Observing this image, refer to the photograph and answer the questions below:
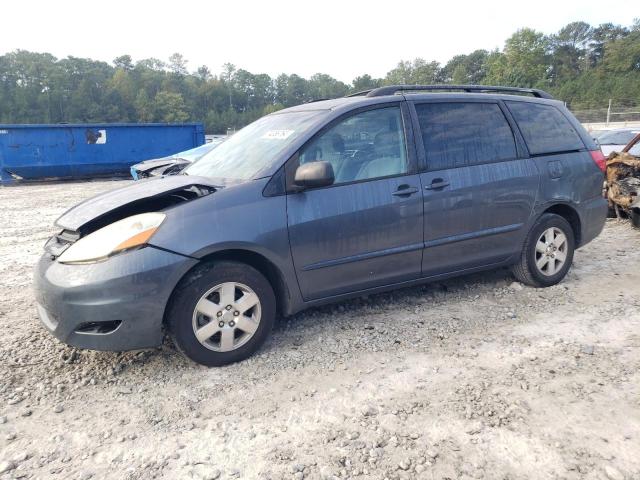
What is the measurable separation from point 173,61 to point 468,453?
127845 millimetres

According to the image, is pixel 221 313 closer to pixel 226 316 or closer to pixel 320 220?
pixel 226 316

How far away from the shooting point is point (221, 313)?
3.09 m

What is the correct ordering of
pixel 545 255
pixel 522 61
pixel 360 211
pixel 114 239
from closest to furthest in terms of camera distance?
pixel 114 239 < pixel 360 211 < pixel 545 255 < pixel 522 61

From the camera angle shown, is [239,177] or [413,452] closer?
[413,452]

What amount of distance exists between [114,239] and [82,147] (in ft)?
51.3

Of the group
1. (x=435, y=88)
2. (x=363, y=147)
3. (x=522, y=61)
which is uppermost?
(x=522, y=61)

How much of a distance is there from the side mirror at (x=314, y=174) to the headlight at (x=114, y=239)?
3.00 ft

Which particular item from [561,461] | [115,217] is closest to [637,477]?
[561,461]

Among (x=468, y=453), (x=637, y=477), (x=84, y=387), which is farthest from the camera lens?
(x=84, y=387)

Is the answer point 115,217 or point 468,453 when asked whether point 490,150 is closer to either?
point 468,453

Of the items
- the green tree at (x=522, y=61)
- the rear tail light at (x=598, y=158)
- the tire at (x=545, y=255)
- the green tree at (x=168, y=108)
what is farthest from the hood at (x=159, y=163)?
the green tree at (x=522, y=61)

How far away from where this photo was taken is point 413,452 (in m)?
2.34

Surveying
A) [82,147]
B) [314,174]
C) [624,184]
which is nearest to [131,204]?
[314,174]

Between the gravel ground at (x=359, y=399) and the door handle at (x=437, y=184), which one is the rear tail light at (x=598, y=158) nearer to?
the gravel ground at (x=359, y=399)
